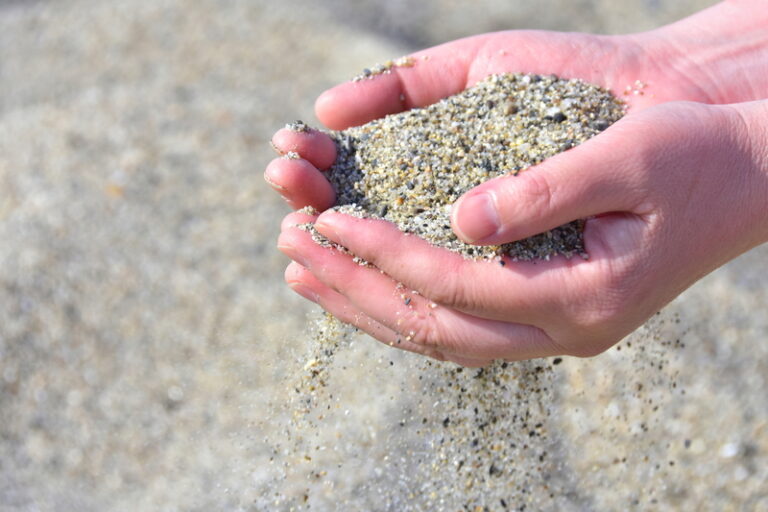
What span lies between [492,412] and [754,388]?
0.83 meters

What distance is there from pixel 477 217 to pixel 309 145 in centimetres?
48

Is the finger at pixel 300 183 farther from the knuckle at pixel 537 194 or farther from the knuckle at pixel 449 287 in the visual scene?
Answer: the knuckle at pixel 537 194

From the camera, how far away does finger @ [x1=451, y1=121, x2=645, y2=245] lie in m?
1.16

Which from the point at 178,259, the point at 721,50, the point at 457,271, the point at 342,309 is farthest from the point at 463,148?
the point at 178,259

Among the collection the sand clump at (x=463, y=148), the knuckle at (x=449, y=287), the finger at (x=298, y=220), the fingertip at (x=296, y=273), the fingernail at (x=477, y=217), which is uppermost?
the fingernail at (x=477, y=217)

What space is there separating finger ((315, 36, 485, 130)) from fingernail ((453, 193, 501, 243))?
617 millimetres

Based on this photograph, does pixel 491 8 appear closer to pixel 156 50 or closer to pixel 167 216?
pixel 156 50

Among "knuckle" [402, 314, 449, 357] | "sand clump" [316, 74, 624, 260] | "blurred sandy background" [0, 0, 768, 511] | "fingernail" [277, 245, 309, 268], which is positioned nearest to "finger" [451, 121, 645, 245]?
"sand clump" [316, 74, 624, 260]

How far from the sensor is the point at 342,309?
57.2 inches

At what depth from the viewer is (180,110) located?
8.43ft

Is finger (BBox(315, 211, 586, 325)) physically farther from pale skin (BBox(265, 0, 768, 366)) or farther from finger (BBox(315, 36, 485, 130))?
finger (BBox(315, 36, 485, 130))

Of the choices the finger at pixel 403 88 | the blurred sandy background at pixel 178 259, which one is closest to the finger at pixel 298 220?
the finger at pixel 403 88

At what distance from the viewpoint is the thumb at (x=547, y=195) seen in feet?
3.79

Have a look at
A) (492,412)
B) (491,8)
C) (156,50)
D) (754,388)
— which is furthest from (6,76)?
(754,388)
